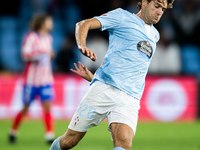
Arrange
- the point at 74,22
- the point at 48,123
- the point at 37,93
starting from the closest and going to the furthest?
the point at 48,123 → the point at 37,93 → the point at 74,22

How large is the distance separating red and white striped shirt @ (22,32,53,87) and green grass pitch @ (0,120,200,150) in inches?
41.3

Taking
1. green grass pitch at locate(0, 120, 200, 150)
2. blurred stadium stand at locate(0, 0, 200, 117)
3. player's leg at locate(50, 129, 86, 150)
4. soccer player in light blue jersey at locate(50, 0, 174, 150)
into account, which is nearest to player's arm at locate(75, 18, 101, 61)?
soccer player in light blue jersey at locate(50, 0, 174, 150)

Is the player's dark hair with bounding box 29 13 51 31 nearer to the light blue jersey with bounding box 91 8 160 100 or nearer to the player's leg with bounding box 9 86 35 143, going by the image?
the player's leg with bounding box 9 86 35 143

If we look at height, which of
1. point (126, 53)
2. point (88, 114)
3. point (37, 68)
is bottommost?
point (37, 68)

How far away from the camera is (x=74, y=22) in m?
12.5

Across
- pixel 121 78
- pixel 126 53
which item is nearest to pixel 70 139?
pixel 121 78

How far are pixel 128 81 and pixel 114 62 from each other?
22 cm

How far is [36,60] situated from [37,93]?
1.92 feet

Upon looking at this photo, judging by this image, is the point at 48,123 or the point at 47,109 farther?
the point at 47,109

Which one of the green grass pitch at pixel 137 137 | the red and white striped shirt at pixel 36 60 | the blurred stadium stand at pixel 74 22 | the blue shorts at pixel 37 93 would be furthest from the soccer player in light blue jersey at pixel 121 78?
the blurred stadium stand at pixel 74 22

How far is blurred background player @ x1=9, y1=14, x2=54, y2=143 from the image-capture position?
6.66 meters

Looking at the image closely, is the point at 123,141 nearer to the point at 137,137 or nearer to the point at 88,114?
the point at 88,114

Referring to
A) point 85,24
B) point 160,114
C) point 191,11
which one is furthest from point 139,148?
point 191,11

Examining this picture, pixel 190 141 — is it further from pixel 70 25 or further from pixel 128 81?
pixel 70 25
